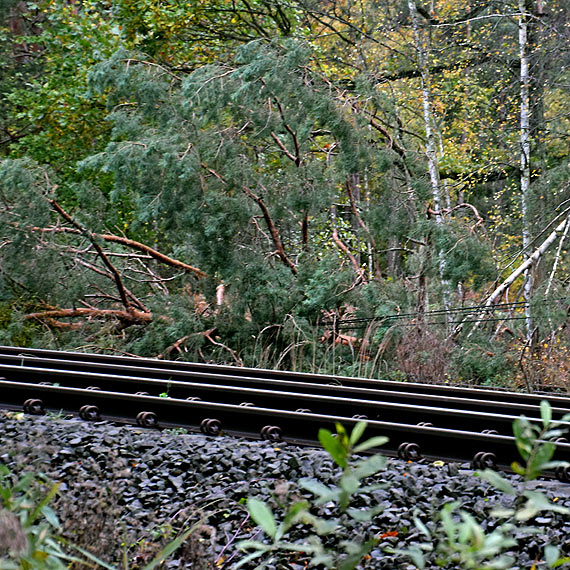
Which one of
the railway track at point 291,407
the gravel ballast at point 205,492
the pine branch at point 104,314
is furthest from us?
the pine branch at point 104,314

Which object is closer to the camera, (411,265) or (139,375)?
(139,375)

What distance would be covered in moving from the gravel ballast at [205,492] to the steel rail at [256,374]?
2.33 m

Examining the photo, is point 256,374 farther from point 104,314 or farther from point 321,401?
point 104,314

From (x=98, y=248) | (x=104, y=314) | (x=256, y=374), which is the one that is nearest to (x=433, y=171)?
(x=98, y=248)

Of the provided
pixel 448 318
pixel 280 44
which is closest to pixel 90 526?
pixel 448 318

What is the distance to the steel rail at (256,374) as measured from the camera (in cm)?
711

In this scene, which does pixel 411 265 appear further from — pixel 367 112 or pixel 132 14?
pixel 132 14

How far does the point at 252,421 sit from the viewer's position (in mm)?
5785

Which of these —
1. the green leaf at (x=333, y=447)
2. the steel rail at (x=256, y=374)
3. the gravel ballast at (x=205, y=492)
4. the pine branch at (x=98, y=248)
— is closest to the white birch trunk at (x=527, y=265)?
the steel rail at (x=256, y=374)

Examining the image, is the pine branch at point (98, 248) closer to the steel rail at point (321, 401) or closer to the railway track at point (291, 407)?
the railway track at point (291, 407)

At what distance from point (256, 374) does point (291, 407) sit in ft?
6.18

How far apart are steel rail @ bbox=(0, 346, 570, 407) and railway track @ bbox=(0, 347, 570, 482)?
14 millimetres

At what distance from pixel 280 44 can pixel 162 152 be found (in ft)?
8.57

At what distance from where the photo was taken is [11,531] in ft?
7.02
